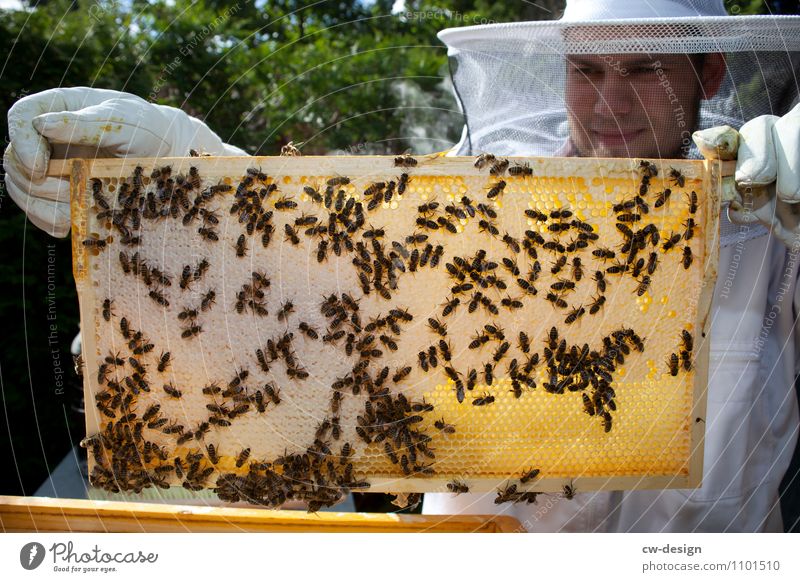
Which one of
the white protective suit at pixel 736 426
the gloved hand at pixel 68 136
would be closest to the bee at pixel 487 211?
the white protective suit at pixel 736 426

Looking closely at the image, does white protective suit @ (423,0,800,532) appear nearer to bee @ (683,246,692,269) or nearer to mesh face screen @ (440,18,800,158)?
mesh face screen @ (440,18,800,158)

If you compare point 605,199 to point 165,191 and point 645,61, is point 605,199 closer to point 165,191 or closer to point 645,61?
point 645,61

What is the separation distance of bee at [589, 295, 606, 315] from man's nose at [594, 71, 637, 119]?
1.06 metres

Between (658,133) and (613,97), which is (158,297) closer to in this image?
(613,97)

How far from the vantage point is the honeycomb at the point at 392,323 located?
2.43 metres

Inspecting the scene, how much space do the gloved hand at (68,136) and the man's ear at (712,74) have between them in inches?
90.9

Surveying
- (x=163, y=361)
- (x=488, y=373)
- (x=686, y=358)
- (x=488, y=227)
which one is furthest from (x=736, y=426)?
(x=163, y=361)

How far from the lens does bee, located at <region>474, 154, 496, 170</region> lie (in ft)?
7.69

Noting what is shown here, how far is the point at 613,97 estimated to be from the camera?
3070 mm

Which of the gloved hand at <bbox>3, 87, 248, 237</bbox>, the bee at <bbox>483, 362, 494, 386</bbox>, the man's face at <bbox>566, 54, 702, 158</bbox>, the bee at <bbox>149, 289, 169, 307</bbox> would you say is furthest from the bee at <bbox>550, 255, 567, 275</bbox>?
the gloved hand at <bbox>3, 87, 248, 237</bbox>

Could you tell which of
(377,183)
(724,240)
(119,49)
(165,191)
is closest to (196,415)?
(165,191)

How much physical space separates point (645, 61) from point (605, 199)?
36.3 inches

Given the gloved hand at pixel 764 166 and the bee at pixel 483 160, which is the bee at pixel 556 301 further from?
the gloved hand at pixel 764 166

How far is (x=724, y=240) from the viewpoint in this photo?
2.81 metres
